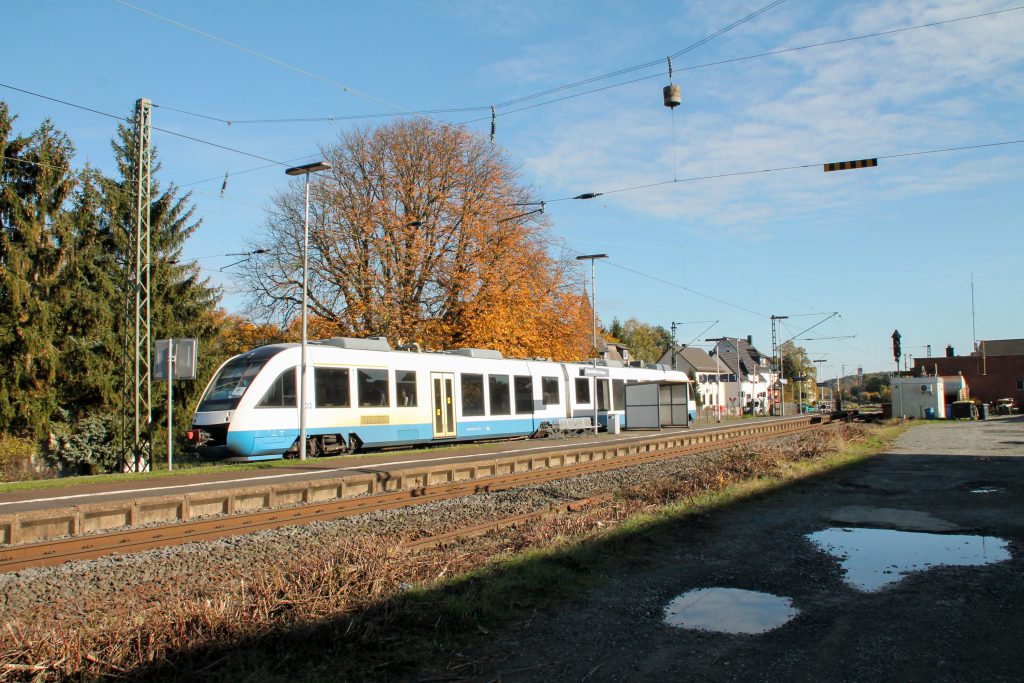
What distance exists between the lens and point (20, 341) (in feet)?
79.3

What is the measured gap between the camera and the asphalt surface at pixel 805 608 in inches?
211

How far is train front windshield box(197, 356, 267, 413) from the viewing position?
18.4 m

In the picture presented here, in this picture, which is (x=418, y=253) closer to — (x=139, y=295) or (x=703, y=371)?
(x=139, y=295)

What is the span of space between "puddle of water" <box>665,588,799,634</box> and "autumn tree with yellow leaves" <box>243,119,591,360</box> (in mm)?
25276

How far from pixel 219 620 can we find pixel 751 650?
390 centimetres

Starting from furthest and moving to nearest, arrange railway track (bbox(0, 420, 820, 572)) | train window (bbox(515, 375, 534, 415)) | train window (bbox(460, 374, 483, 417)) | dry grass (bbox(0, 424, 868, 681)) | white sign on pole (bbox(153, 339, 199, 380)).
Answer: train window (bbox(515, 375, 534, 415)) → train window (bbox(460, 374, 483, 417)) → white sign on pole (bbox(153, 339, 199, 380)) → railway track (bbox(0, 420, 820, 572)) → dry grass (bbox(0, 424, 868, 681))

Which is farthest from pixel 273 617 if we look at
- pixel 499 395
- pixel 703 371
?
pixel 703 371

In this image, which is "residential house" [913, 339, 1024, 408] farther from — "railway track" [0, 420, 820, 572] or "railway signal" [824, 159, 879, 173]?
"railway track" [0, 420, 820, 572]

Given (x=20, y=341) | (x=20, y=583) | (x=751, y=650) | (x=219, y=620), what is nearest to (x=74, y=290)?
(x=20, y=341)

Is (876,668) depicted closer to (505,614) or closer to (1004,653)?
(1004,653)

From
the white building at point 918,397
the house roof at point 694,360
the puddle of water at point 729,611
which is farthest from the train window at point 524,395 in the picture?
the house roof at point 694,360

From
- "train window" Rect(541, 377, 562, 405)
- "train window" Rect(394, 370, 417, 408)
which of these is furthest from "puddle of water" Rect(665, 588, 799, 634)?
"train window" Rect(541, 377, 562, 405)

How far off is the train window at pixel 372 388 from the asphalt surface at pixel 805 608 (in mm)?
11793

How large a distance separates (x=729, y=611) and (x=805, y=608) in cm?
69
